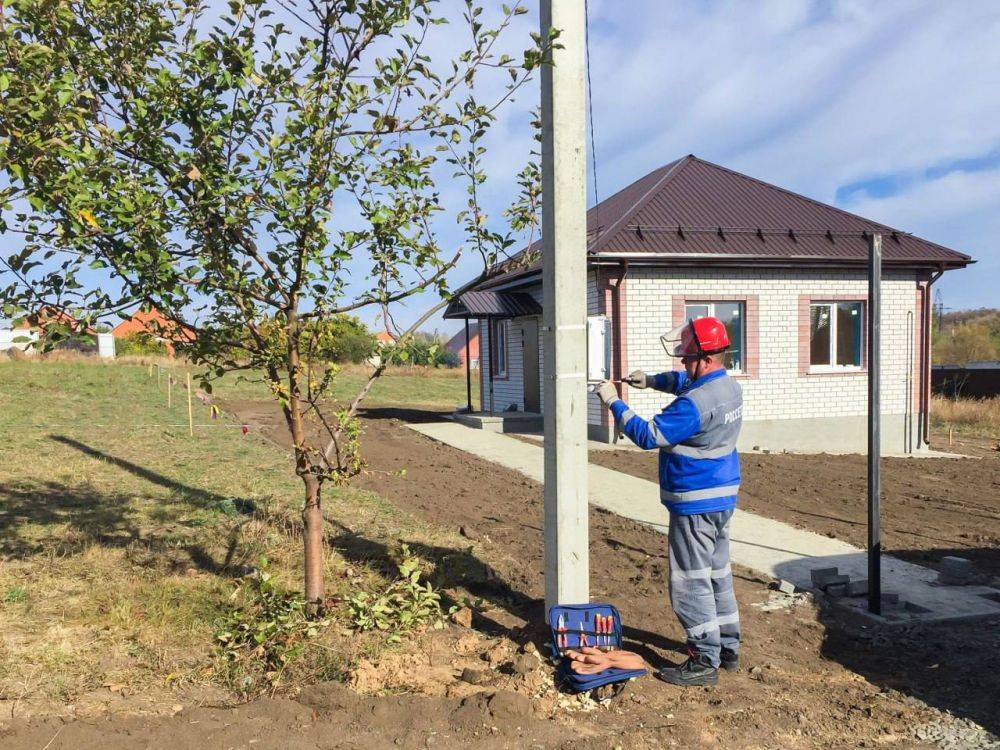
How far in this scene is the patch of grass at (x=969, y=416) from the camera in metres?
17.9

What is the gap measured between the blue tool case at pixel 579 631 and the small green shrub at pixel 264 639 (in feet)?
4.11

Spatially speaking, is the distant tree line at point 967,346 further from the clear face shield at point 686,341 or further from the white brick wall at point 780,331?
the clear face shield at point 686,341

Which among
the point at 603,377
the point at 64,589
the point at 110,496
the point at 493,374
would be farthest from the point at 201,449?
the point at 603,377

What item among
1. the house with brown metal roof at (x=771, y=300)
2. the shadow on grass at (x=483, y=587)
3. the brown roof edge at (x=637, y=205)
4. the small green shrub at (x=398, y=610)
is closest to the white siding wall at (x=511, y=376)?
the house with brown metal roof at (x=771, y=300)

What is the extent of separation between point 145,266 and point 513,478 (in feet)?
22.6

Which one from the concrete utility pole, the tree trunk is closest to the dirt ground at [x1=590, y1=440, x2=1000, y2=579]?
the concrete utility pole

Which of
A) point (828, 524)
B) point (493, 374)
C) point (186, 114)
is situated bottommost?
point (828, 524)

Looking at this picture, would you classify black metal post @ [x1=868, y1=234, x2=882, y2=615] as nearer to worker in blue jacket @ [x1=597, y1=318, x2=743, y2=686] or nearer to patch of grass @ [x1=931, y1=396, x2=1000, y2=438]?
worker in blue jacket @ [x1=597, y1=318, x2=743, y2=686]

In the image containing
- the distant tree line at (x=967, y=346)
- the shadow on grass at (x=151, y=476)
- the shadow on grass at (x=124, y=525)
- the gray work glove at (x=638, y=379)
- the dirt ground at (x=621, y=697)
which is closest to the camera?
the dirt ground at (x=621, y=697)

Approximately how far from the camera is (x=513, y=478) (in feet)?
32.1

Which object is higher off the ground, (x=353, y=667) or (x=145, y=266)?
(x=145, y=266)

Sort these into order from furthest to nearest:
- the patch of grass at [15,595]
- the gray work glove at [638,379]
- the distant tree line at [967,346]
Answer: the distant tree line at [967,346] → the patch of grass at [15,595] → the gray work glove at [638,379]

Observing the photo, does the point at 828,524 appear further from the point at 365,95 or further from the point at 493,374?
the point at 493,374

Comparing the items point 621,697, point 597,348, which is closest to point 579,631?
point 621,697
